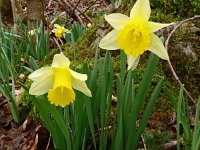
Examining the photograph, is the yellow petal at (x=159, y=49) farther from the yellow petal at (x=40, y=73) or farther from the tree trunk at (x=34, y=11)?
the tree trunk at (x=34, y=11)

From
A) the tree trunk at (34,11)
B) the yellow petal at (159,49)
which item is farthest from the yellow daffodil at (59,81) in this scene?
the tree trunk at (34,11)

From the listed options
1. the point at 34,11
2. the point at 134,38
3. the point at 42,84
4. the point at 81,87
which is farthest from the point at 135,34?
the point at 34,11

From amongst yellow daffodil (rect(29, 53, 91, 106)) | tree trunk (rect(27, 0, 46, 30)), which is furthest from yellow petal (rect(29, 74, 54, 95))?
tree trunk (rect(27, 0, 46, 30))

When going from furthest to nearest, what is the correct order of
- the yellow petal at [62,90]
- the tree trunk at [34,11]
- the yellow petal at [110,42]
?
the tree trunk at [34,11] → the yellow petal at [110,42] → the yellow petal at [62,90]

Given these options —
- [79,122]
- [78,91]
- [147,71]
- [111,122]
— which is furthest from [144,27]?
[111,122]

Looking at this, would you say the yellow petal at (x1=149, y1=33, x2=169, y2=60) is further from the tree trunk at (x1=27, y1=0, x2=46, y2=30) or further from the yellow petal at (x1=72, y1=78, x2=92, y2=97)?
the tree trunk at (x1=27, y1=0, x2=46, y2=30)

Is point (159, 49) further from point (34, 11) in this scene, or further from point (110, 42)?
point (34, 11)

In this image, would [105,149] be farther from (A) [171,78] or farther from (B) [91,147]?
(A) [171,78]
